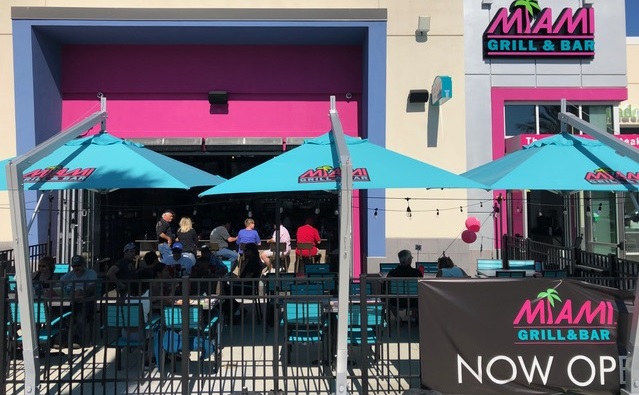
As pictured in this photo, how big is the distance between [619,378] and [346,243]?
10.1 feet

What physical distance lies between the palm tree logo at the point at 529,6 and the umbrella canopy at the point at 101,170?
886 centimetres

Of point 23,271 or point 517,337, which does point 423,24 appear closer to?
point 517,337

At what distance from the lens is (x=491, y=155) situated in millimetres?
12016

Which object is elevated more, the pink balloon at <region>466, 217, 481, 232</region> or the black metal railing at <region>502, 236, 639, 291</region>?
the pink balloon at <region>466, 217, 481, 232</region>

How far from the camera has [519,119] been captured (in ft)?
41.2

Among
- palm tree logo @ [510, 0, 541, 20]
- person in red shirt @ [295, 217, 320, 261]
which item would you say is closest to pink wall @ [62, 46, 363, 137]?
person in red shirt @ [295, 217, 320, 261]

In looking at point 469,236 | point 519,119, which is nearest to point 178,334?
point 469,236

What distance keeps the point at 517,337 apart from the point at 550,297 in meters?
0.52

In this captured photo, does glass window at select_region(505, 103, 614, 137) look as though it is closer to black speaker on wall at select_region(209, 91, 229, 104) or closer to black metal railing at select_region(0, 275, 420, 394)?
black speaker on wall at select_region(209, 91, 229, 104)

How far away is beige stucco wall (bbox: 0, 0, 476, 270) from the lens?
1148 centimetres

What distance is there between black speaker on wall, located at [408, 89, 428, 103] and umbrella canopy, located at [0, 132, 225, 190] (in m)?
6.06

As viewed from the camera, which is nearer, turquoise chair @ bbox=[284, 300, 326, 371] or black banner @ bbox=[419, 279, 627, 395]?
black banner @ bbox=[419, 279, 627, 395]

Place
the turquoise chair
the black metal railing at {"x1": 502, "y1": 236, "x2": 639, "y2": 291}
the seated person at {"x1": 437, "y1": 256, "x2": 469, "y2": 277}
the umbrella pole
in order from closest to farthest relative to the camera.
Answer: the umbrella pole
the turquoise chair
the black metal railing at {"x1": 502, "y1": 236, "x2": 639, "y2": 291}
the seated person at {"x1": 437, "y1": 256, "x2": 469, "y2": 277}

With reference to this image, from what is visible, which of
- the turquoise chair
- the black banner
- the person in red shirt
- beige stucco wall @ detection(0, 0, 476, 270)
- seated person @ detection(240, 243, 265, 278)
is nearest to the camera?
the black banner
